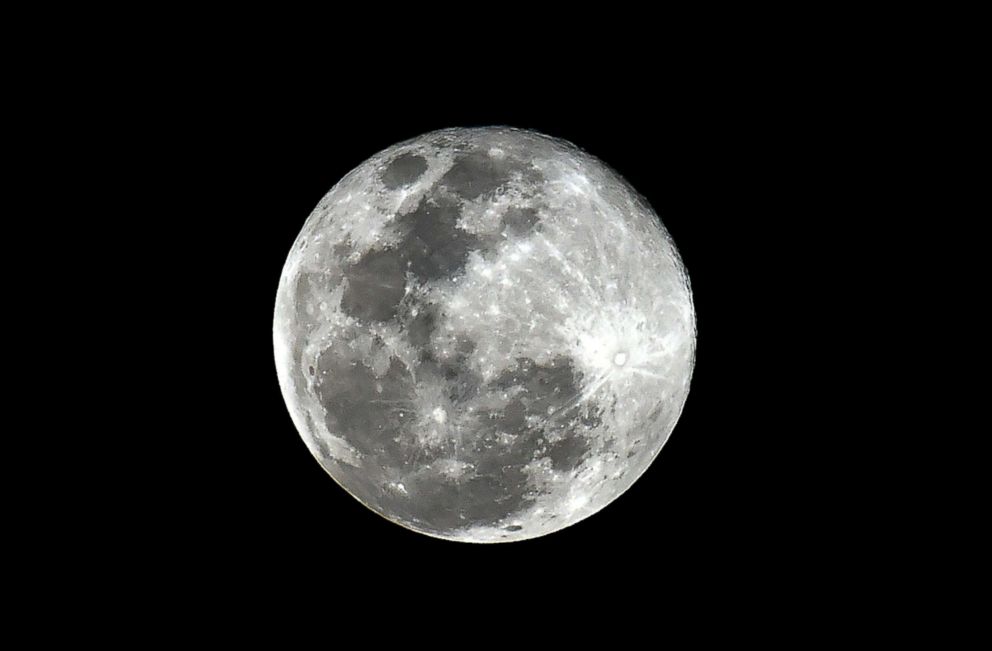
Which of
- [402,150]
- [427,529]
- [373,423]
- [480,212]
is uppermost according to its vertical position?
[402,150]

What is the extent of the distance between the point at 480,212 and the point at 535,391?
34.7 inches

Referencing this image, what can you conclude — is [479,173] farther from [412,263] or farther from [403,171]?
[412,263]

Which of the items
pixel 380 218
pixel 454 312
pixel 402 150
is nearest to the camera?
pixel 454 312

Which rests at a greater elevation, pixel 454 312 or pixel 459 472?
pixel 454 312

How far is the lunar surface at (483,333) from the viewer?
3.47m

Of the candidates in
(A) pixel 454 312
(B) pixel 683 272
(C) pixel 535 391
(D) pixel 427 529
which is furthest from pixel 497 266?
(D) pixel 427 529

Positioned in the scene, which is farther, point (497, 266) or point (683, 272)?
point (683, 272)

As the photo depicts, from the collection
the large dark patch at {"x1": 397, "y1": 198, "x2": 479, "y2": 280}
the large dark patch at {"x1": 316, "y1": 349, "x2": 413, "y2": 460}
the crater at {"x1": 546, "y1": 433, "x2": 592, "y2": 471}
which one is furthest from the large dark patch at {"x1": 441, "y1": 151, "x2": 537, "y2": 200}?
the crater at {"x1": 546, "y1": 433, "x2": 592, "y2": 471}

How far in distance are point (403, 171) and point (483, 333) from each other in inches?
38.9

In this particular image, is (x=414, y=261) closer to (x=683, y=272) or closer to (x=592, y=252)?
(x=592, y=252)

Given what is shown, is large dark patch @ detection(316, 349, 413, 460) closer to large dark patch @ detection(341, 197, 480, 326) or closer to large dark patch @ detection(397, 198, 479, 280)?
large dark patch @ detection(341, 197, 480, 326)

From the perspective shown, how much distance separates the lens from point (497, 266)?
3479mm

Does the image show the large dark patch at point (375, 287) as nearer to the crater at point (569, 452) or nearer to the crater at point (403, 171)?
the crater at point (403, 171)

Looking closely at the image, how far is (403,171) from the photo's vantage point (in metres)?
3.82
